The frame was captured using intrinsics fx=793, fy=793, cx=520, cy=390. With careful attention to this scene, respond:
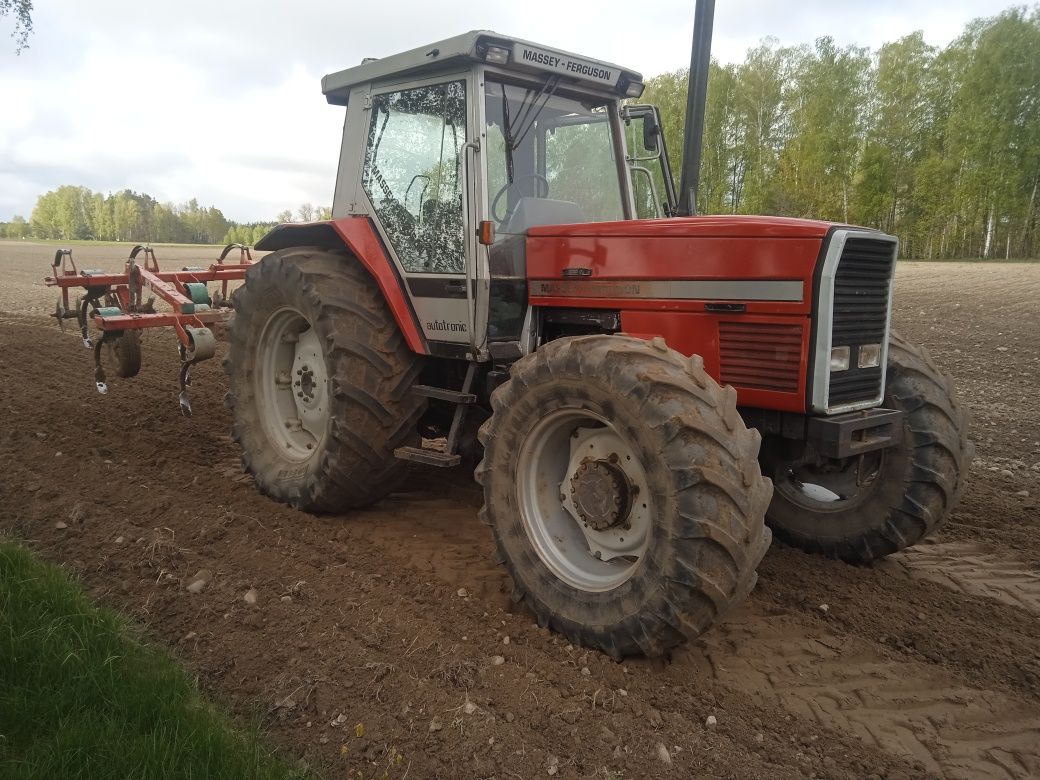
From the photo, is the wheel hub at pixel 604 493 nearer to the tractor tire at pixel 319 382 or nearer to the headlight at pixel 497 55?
the tractor tire at pixel 319 382

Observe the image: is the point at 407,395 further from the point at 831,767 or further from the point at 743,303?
the point at 831,767

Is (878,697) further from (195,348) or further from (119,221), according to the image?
(119,221)

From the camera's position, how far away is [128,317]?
626 cm

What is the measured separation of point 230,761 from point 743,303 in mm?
2587

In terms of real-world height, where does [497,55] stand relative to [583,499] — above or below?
above

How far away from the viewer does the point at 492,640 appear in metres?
3.29

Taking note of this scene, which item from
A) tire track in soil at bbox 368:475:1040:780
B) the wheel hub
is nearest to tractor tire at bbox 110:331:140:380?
tire track in soil at bbox 368:475:1040:780

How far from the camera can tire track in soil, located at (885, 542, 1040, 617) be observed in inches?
152

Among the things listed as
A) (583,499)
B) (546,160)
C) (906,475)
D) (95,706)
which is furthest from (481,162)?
(95,706)

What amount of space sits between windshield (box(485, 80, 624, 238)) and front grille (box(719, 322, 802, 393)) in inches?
51.2

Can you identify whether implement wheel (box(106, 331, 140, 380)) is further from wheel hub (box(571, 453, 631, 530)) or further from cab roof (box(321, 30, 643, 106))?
wheel hub (box(571, 453, 631, 530))

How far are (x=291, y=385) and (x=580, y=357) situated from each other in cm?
264

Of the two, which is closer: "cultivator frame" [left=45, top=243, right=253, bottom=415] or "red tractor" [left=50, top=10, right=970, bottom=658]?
"red tractor" [left=50, top=10, right=970, bottom=658]

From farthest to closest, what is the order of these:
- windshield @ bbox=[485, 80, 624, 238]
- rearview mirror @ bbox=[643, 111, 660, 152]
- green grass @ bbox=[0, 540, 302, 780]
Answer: rearview mirror @ bbox=[643, 111, 660, 152] < windshield @ bbox=[485, 80, 624, 238] < green grass @ bbox=[0, 540, 302, 780]
